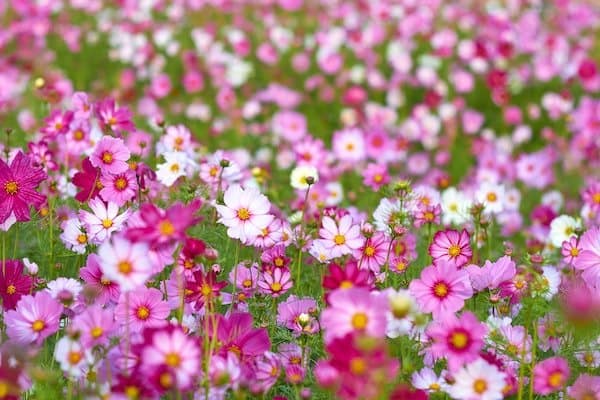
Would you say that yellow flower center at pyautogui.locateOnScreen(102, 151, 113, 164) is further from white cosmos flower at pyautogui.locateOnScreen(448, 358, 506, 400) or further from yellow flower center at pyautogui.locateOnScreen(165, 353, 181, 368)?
white cosmos flower at pyautogui.locateOnScreen(448, 358, 506, 400)

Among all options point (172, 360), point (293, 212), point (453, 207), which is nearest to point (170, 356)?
point (172, 360)

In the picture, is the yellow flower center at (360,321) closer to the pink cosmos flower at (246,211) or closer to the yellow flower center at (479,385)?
the yellow flower center at (479,385)

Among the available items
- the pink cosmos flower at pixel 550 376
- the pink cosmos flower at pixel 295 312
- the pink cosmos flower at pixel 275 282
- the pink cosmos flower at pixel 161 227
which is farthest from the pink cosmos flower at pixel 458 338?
the pink cosmos flower at pixel 161 227

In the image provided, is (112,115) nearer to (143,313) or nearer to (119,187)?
(119,187)

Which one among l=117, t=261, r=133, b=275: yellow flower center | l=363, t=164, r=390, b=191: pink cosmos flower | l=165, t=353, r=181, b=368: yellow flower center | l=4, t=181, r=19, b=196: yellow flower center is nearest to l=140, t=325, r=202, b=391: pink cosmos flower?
l=165, t=353, r=181, b=368: yellow flower center

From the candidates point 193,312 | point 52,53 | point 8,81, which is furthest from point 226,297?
point 52,53

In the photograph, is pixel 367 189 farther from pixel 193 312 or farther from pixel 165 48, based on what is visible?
pixel 165 48
